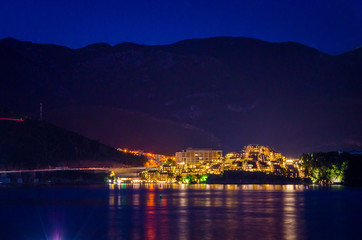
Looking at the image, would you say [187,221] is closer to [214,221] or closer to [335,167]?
[214,221]

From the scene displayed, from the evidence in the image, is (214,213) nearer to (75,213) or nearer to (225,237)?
(75,213)

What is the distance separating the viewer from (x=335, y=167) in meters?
147

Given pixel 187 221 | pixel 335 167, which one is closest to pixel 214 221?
pixel 187 221

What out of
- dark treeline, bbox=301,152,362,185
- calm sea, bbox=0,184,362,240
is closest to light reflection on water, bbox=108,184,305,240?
calm sea, bbox=0,184,362,240

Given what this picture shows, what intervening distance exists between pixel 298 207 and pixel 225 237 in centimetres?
3279

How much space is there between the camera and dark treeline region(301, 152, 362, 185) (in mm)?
144375

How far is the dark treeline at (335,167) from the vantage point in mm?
144375

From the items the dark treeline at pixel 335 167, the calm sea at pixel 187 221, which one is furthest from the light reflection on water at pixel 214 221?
the dark treeline at pixel 335 167

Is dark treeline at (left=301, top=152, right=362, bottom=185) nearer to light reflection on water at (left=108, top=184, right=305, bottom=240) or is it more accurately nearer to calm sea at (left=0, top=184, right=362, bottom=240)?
calm sea at (left=0, top=184, right=362, bottom=240)

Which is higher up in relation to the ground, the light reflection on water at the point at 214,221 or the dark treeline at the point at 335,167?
the dark treeline at the point at 335,167

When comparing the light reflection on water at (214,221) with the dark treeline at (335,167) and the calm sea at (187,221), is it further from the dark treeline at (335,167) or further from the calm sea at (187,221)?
the dark treeline at (335,167)

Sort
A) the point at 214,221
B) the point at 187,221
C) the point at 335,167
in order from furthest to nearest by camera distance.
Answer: the point at 335,167
the point at 187,221
the point at 214,221

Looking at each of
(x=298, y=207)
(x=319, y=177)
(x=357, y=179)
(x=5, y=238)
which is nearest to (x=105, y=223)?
(x=5, y=238)

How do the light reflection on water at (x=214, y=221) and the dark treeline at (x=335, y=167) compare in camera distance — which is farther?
the dark treeline at (x=335, y=167)
